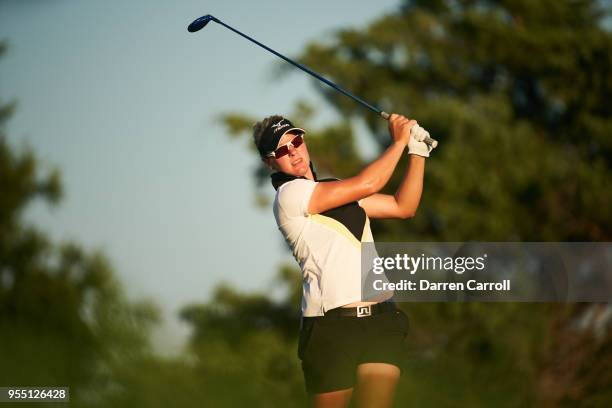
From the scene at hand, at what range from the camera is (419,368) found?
18781 millimetres

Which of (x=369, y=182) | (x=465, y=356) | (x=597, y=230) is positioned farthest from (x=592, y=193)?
(x=369, y=182)

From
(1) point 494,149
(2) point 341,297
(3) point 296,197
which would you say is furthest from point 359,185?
(1) point 494,149

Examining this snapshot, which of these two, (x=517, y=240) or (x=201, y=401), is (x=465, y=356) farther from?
(x=201, y=401)

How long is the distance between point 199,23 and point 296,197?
201cm

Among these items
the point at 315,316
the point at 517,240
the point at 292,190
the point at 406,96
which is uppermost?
the point at 292,190

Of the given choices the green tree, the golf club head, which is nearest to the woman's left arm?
the golf club head

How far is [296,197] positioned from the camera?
4.92 meters

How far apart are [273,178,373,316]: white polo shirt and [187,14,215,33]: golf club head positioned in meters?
1.81

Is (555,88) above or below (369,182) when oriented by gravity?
below

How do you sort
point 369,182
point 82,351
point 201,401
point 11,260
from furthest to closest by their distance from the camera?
point 11,260 < point 82,351 < point 201,401 < point 369,182

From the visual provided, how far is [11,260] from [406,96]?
1082cm

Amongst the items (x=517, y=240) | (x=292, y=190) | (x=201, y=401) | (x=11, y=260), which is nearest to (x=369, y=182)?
(x=292, y=190)

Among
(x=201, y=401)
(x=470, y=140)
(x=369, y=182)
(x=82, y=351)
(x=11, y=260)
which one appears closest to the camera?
(x=369, y=182)

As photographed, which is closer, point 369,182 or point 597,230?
point 369,182
